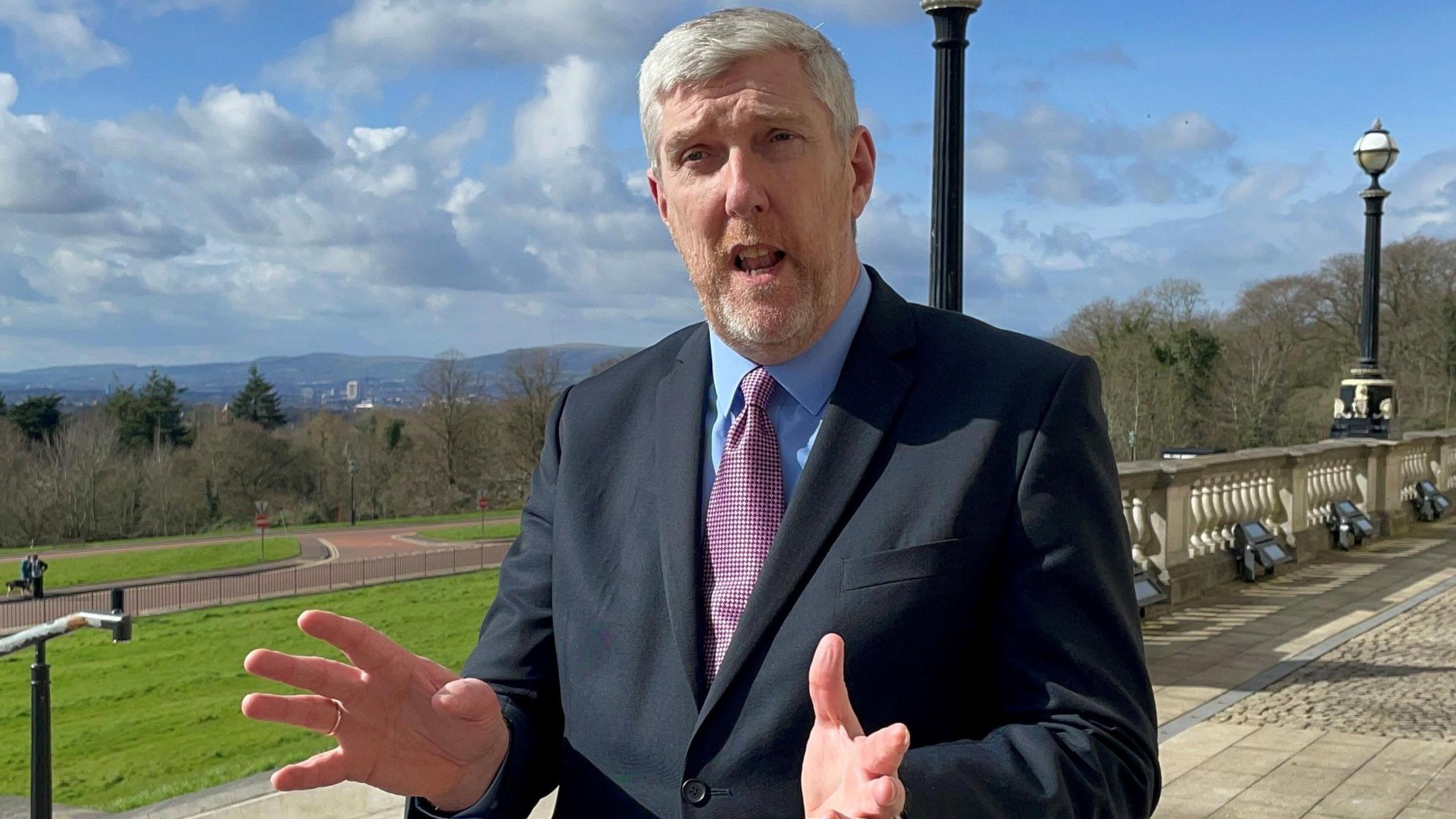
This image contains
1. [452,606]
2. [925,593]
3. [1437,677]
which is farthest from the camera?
[452,606]

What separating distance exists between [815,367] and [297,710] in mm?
847

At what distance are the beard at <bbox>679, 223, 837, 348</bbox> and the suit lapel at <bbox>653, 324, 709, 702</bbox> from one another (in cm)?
17

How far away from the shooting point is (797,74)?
176cm

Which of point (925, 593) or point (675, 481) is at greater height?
point (675, 481)

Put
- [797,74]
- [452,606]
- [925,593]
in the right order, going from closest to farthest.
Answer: [925,593]
[797,74]
[452,606]

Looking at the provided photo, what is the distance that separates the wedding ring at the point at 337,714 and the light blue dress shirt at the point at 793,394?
0.55 meters

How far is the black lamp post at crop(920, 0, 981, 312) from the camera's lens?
594 cm

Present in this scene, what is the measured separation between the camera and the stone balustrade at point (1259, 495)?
950 centimetres

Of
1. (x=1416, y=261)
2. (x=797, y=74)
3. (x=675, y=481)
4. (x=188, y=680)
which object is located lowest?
(x=188, y=680)

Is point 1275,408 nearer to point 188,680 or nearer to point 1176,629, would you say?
point 188,680

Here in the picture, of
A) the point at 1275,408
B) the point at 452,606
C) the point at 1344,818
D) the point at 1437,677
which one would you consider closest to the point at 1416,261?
the point at 1275,408

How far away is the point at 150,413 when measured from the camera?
4850cm

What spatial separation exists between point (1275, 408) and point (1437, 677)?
41832mm

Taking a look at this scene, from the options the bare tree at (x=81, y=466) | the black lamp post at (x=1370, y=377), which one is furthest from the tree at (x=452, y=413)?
the black lamp post at (x=1370, y=377)
